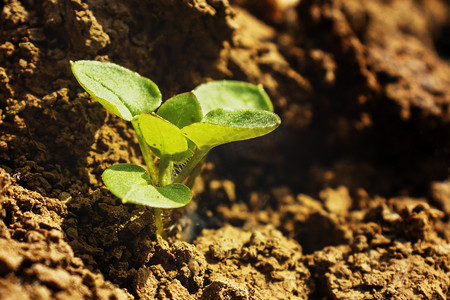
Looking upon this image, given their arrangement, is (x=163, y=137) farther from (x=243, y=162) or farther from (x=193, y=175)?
(x=243, y=162)

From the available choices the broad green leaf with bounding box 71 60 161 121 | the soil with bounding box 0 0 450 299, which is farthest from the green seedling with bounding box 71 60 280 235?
the soil with bounding box 0 0 450 299

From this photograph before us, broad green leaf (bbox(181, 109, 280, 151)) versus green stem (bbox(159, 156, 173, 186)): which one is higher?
broad green leaf (bbox(181, 109, 280, 151))

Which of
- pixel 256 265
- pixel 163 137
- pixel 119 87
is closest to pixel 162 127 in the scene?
pixel 163 137

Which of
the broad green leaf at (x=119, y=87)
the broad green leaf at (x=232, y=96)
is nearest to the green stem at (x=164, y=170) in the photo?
the broad green leaf at (x=119, y=87)

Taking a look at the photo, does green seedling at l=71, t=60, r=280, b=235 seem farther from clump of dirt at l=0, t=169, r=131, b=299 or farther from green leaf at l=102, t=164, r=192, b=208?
clump of dirt at l=0, t=169, r=131, b=299

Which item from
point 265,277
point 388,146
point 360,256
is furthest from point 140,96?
point 388,146

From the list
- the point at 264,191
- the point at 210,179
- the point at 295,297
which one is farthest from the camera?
the point at 264,191

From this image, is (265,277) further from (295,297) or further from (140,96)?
(140,96)
